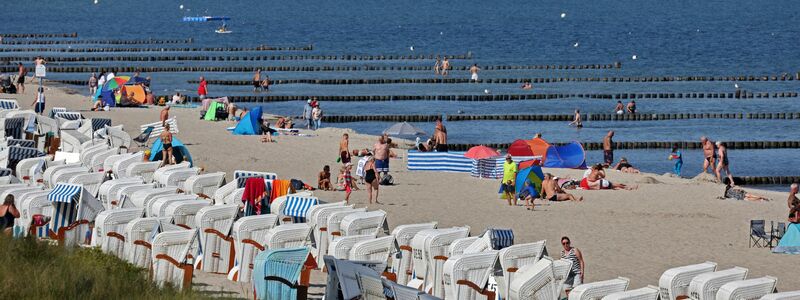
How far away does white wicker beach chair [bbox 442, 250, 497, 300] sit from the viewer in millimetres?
14242

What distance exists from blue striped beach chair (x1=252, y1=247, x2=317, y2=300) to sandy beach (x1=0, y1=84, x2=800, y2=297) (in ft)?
4.38

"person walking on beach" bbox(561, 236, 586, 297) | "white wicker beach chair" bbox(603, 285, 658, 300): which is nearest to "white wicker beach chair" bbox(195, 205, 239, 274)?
"person walking on beach" bbox(561, 236, 586, 297)

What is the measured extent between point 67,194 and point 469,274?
21.0 feet

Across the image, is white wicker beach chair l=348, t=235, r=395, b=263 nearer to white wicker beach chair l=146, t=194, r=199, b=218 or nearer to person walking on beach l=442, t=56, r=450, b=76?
white wicker beach chair l=146, t=194, r=199, b=218

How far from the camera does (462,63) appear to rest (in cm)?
7462

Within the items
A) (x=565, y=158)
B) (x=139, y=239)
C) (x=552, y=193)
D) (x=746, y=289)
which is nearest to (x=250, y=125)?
(x=565, y=158)

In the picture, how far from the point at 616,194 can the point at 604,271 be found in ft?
25.4

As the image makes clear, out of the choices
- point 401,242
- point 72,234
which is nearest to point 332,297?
point 401,242

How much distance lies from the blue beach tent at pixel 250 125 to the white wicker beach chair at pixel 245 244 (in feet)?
57.0

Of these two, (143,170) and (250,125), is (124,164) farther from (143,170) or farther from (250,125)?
(250,125)

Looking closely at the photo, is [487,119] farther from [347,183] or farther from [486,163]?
[347,183]

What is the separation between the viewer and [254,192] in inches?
761

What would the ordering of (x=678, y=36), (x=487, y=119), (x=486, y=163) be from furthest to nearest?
(x=678, y=36) → (x=487, y=119) → (x=486, y=163)

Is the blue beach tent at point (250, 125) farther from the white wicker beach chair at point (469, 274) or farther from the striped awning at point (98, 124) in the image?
the white wicker beach chair at point (469, 274)
